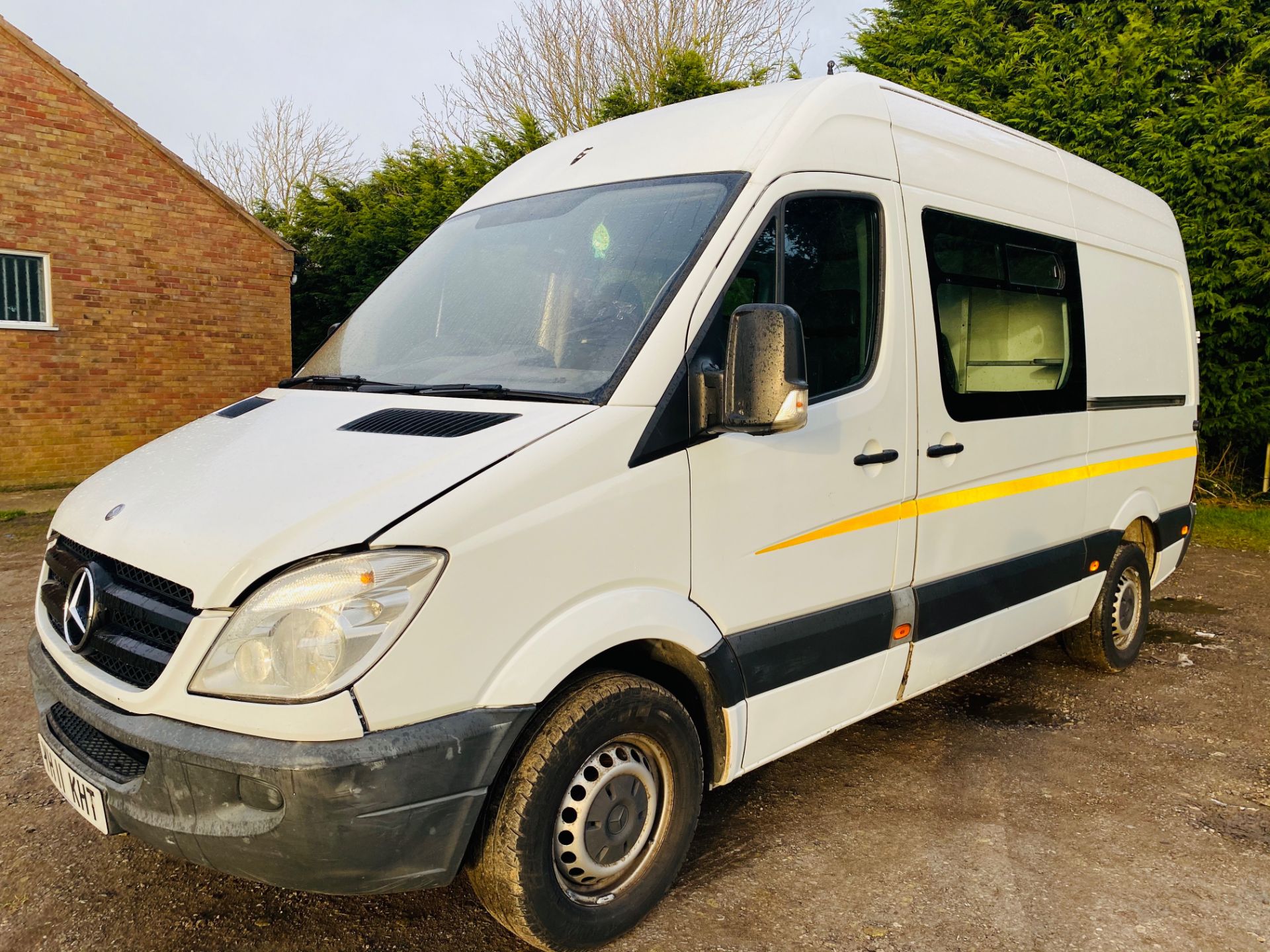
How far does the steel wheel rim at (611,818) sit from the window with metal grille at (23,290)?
443 inches

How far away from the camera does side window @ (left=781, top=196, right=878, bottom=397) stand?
309 centimetres

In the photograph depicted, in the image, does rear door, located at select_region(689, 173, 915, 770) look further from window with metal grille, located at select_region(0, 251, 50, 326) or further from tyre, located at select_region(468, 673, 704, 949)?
window with metal grille, located at select_region(0, 251, 50, 326)

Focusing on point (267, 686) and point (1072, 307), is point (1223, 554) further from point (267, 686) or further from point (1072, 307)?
point (267, 686)

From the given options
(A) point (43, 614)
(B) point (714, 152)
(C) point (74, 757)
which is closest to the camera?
(C) point (74, 757)

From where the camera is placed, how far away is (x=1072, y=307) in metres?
4.51

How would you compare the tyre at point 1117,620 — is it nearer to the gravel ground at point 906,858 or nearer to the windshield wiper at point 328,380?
the gravel ground at point 906,858

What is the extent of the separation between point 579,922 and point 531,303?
1.80m

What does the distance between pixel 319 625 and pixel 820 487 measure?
1.61 m

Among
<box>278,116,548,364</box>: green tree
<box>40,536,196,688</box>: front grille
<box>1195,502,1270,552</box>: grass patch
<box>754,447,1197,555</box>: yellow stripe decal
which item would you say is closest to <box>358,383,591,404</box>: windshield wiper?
<box>754,447,1197,555</box>: yellow stripe decal

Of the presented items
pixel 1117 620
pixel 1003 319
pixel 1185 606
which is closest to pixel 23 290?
pixel 1003 319

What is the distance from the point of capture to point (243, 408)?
10.9 ft

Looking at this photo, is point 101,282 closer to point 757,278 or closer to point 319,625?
point 757,278

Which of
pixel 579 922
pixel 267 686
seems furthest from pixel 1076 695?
pixel 267 686

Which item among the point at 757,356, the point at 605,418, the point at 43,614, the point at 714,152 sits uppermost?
the point at 714,152
